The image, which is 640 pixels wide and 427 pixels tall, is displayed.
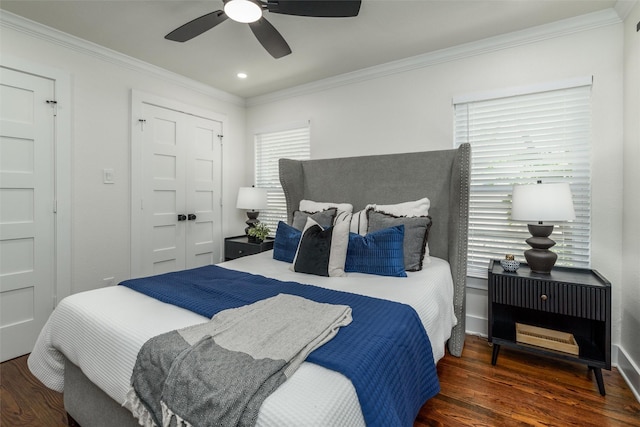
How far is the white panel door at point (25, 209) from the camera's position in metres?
2.39

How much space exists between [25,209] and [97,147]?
76 centimetres

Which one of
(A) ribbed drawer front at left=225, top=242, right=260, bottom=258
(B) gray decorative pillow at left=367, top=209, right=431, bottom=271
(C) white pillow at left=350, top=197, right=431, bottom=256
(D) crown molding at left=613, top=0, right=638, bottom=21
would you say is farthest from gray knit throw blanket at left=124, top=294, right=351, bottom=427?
(D) crown molding at left=613, top=0, right=638, bottom=21

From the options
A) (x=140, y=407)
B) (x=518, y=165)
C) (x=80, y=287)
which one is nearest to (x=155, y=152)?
(x=80, y=287)

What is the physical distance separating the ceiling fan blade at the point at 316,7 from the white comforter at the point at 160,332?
5.20 ft

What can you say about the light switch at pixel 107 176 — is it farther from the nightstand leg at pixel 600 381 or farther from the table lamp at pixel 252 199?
the nightstand leg at pixel 600 381

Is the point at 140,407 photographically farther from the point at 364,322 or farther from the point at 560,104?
the point at 560,104

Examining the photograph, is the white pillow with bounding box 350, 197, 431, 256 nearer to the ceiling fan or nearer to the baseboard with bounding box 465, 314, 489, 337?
the baseboard with bounding box 465, 314, 489, 337

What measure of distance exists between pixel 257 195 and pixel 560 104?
2.98 m

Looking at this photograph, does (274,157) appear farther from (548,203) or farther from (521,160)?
(548,203)

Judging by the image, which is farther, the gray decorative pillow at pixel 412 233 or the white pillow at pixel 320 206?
the white pillow at pixel 320 206

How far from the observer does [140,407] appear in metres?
1.09

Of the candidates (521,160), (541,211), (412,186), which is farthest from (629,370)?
(412,186)

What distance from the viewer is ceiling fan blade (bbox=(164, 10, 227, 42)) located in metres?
1.95

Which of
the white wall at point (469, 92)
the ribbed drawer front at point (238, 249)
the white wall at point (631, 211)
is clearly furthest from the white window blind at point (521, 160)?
the ribbed drawer front at point (238, 249)
